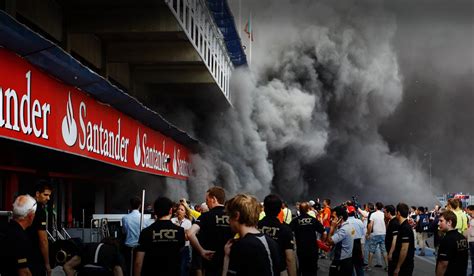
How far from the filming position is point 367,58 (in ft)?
166

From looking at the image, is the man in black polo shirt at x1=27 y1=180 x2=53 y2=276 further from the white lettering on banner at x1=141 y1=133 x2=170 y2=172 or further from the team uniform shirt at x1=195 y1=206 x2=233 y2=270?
the white lettering on banner at x1=141 y1=133 x2=170 y2=172

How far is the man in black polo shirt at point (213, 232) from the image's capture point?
8086 mm

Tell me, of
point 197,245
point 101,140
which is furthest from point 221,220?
point 101,140

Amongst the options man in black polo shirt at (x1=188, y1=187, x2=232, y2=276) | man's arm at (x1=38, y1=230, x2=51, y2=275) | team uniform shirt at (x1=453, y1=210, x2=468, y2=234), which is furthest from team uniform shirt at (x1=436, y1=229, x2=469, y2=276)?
team uniform shirt at (x1=453, y1=210, x2=468, y2=234)

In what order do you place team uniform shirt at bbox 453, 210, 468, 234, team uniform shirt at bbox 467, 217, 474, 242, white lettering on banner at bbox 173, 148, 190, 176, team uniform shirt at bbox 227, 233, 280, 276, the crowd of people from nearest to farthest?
team uniform shirt at bbox 227, 233, 280, 276 → the crowd of people → team uniform shirt at bbox 467, 217, 474, 242 → team uniform shirt at bbox 453, 210, 468, 234 → white lettering on banner at bbox 173, 148, 190, 176

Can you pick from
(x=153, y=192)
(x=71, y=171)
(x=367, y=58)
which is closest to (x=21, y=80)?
(x=71, y=171)

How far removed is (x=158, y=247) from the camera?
24.4 feet

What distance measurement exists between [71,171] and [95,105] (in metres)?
5.89

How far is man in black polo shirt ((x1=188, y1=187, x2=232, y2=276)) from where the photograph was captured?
8.09m

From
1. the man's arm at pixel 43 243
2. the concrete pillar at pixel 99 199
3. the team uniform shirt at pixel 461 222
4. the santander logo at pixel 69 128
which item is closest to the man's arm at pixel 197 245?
the man's arm at pixel 43 243

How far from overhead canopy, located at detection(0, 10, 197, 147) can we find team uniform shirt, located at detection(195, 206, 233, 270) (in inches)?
145

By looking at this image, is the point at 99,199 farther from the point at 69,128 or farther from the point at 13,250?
the point at 13,250

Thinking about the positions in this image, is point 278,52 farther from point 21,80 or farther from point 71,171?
point 21,80

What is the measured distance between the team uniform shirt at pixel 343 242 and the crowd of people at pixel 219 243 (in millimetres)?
15
